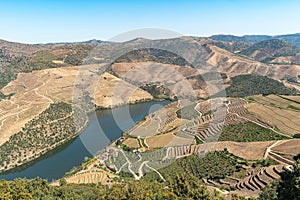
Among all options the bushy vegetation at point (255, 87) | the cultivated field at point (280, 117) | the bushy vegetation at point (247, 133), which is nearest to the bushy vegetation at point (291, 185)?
the bushy vegetation at point (247, 133)

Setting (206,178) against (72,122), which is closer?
(206,178)

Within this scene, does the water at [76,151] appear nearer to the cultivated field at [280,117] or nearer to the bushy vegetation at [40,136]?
the bushy vegetation at [40,136]

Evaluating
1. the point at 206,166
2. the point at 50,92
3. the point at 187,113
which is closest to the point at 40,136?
the point at 50,92

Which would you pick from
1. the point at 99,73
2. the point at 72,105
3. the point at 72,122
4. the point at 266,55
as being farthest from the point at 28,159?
the point at 266,55

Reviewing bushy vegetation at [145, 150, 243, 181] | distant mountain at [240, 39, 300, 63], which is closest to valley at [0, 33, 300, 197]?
bushy vegetation at [145, 150, 243, 181]

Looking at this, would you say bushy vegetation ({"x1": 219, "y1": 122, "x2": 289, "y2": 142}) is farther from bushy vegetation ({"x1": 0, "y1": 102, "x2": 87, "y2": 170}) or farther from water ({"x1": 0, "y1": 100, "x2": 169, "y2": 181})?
bushy vegetation ({"x1": 0, "y1": 102, "x2": 87, "y2": 170})

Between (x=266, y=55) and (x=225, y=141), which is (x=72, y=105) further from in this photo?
(x=266, y=55)

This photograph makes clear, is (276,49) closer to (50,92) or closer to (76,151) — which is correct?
(50,92)

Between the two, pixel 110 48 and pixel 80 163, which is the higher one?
pixel 110 48
